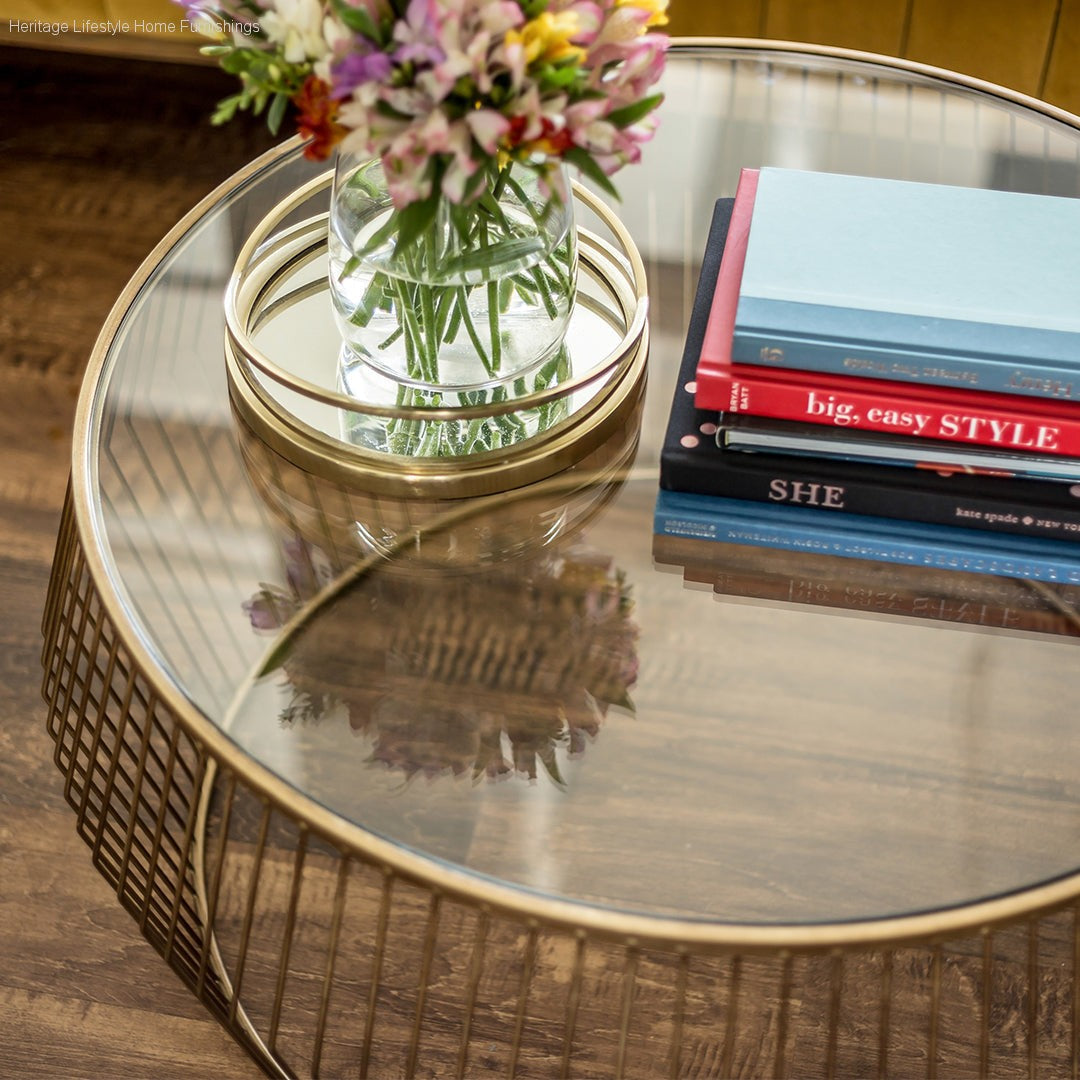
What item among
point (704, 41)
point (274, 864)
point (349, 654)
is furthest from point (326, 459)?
point (704, 41)

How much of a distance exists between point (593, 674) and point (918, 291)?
24 centimetres

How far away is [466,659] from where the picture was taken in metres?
0.62

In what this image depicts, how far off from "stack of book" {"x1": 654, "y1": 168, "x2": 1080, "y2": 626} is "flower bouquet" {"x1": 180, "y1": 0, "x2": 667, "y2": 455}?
4.2 inches

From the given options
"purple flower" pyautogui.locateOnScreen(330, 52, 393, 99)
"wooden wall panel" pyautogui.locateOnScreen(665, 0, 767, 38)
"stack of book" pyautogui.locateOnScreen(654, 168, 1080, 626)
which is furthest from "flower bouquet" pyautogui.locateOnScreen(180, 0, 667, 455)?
"wooden wall panel" pyautogui.locateOnScreen(665, 0, 767, 38)

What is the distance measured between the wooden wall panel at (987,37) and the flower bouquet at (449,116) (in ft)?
2.64

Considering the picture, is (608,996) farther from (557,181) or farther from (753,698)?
(557,181)

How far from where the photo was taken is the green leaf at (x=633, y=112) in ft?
1.70

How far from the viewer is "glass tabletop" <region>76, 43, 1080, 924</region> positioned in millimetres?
576

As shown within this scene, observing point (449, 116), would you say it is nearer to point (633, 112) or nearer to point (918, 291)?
point (633, 112)

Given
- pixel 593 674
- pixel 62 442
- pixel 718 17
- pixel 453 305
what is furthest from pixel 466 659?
pixel 718 17

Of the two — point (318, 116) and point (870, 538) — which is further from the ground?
point (318, 116)

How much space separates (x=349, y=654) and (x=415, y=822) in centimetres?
11

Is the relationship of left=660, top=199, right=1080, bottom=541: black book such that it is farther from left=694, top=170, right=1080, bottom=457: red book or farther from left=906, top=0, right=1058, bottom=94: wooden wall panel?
left=906, top=0, right=1058, bottom=94: wooden wall panel

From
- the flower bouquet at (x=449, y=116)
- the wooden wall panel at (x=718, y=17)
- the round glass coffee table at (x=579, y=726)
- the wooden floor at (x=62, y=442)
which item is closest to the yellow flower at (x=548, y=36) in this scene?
the flower bouquet at (x=449, y=116)
